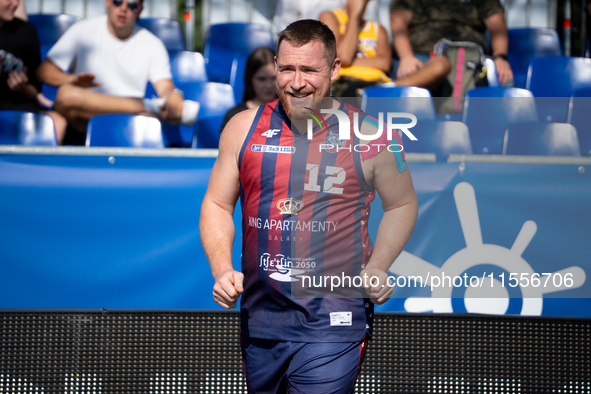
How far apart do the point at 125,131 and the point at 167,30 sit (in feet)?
8.99

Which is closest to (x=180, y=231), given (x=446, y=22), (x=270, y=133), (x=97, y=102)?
(x=270, y=133)

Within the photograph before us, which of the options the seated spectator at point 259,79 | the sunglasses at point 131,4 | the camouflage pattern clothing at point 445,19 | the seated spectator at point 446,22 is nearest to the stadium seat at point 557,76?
the seated spectator at point 446,22

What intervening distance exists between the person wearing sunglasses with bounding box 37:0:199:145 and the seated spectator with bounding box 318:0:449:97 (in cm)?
125

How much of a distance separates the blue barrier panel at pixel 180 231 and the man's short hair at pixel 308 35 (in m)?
0.99

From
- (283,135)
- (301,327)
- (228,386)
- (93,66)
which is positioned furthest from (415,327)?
(93,66)

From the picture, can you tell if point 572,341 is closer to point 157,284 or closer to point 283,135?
point 283,135

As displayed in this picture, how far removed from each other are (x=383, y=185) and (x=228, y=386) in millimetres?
1396

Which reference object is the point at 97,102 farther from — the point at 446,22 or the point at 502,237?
the point at 446,22

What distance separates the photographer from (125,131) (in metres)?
3.37

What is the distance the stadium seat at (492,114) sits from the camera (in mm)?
3434

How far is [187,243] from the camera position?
2.50 m

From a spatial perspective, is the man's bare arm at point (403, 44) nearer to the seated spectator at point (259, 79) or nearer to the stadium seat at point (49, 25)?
the seated spectator at point (259, 79)

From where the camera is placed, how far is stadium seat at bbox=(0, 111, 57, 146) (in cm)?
333

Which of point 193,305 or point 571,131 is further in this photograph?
point 571,131
